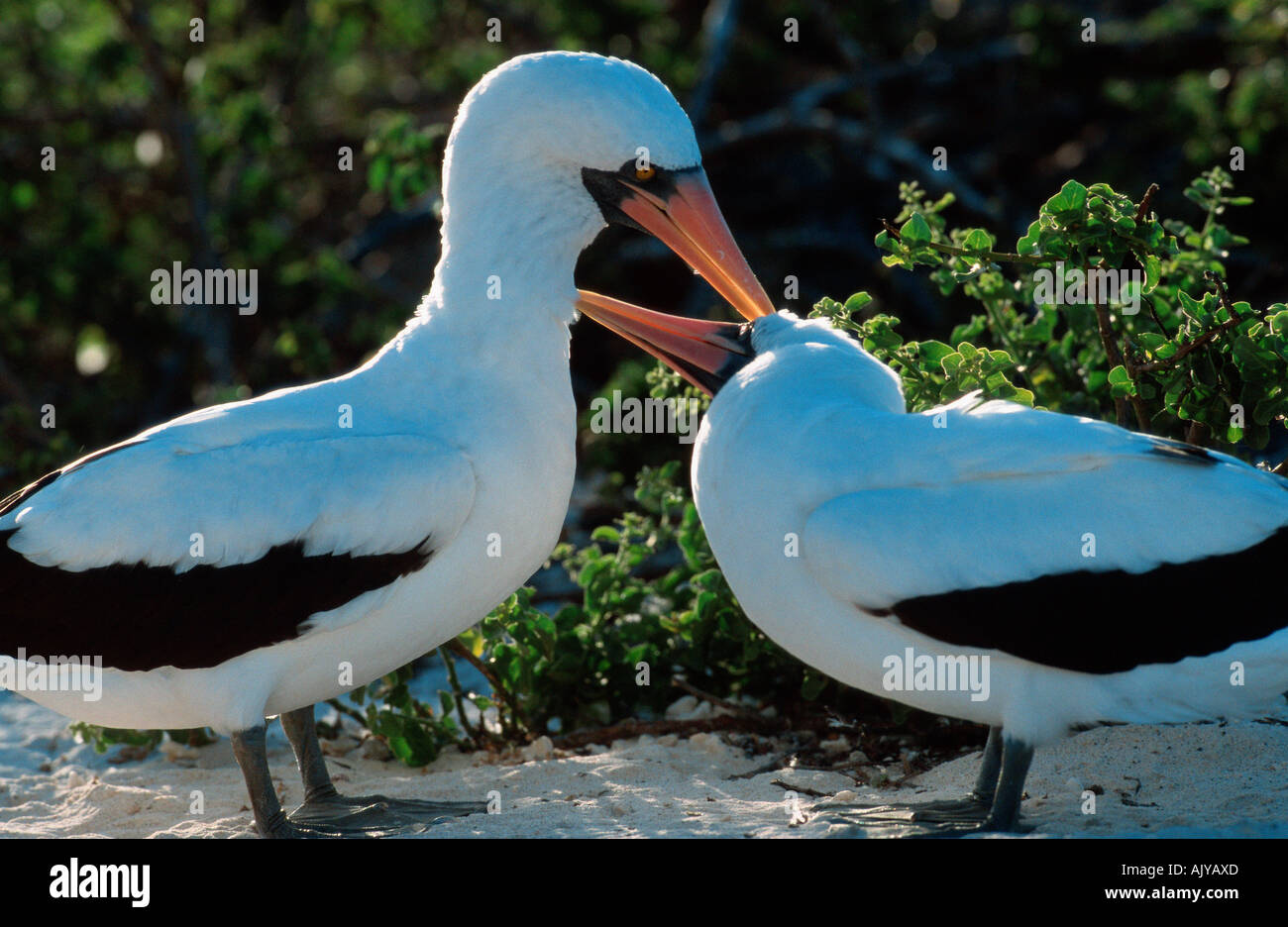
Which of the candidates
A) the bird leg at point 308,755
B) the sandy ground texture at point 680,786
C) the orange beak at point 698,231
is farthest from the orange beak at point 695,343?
the bird leg at point 308,755

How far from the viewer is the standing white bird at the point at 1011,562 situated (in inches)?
158

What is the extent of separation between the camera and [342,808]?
498 cm

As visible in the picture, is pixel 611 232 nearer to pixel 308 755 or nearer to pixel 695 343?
pixel 695 343

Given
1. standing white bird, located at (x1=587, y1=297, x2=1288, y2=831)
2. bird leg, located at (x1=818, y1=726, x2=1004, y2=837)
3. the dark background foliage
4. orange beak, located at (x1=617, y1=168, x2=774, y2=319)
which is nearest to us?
standing white bird, located at (x1=587, y1=297, x2=1288, y2=831)

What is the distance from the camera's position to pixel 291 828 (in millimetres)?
4660

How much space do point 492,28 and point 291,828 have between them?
468 cm

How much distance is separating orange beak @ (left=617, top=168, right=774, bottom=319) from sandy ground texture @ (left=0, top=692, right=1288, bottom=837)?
1.56 m

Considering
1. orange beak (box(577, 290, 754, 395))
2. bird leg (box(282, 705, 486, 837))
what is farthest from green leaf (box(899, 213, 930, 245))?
bird leg (box(282, 705, 486, 837))

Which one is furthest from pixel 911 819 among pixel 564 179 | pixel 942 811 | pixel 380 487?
pixel 564 179

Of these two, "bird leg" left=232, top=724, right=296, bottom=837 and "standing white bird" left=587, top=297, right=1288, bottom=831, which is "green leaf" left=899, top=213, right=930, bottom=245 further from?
"bird leg" left=232, top=724, right=296, bottom=837

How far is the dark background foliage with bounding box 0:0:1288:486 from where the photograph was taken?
29.4 ft

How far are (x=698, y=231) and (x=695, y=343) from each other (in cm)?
35

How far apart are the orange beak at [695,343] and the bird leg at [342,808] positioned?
60.3 inches
